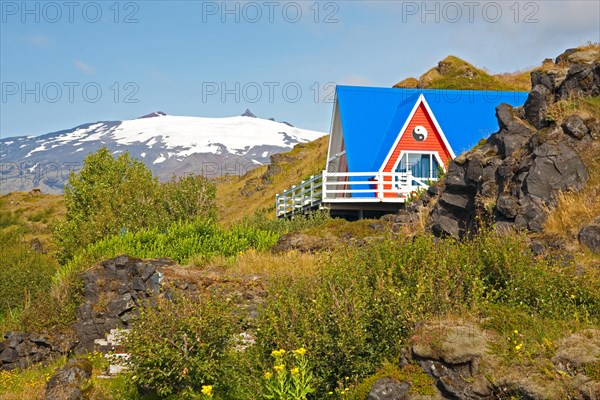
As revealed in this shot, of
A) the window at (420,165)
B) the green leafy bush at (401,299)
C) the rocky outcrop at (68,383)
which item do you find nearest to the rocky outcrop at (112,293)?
the rocky outcrop at (68,383)

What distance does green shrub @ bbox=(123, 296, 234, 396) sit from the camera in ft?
36.7

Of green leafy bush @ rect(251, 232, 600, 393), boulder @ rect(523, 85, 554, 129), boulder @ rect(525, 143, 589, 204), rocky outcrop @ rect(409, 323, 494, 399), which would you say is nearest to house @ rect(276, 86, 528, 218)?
boulder @ rect(523, 85, 554, 129)

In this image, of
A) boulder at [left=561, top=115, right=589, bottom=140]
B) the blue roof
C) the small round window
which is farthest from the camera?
the blue roof

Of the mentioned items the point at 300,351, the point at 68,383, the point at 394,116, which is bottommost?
the point at 68,383

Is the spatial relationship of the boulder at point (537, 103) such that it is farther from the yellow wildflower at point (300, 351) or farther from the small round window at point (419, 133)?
the small round window at point (419, 133)

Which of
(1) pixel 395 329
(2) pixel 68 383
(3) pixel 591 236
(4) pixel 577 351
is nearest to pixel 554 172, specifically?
(3) pixel 591 236

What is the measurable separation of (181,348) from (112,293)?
916 cm

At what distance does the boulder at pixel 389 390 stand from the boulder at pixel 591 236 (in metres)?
5.82

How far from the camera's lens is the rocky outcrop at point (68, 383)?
12.6 meters

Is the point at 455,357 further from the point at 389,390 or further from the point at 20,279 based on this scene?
the point at 20,279

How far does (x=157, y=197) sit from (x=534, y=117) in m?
17.1

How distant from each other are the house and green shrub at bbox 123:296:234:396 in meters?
20.4

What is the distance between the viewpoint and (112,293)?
1984cm

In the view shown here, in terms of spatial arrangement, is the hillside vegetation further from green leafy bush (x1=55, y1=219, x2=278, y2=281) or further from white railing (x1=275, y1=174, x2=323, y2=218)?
white railing (x1=275, y1=174, x2=323, y2=218)
